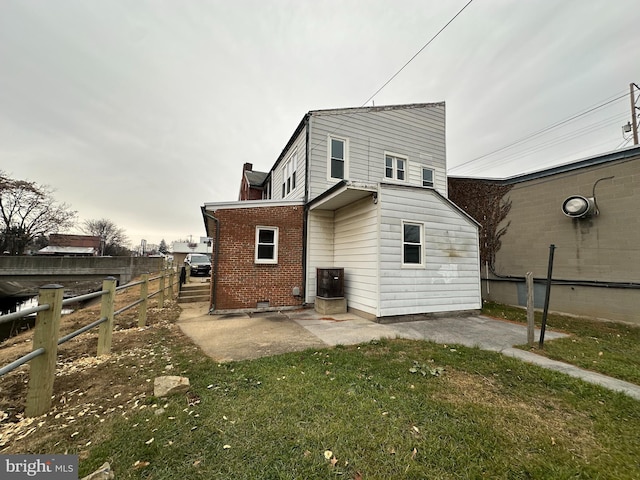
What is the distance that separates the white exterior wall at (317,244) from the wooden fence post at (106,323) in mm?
5582

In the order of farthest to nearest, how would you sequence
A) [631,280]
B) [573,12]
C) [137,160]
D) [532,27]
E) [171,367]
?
[137,160] < [631,280] < [532,27] < [573,12] < [171,367]

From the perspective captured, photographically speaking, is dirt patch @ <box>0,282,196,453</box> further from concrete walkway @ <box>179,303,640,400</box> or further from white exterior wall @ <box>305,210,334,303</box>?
white exterior wall @ <box>305,210,334,303</box>

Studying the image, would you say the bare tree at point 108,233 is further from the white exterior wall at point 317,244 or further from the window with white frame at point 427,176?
the window with white frame at point 427,176

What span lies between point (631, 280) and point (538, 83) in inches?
263

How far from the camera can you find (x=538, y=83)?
822 centimetres

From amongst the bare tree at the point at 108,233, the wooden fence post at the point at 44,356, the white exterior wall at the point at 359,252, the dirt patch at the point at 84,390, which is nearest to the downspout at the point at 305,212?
the white exterior wall at the point at 359,252

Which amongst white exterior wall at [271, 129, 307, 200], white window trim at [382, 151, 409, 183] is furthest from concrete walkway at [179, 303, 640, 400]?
white window trim at [382, 151, 409, 183]

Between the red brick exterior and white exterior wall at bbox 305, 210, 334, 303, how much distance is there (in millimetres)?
297

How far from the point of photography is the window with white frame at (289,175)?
10596 mm

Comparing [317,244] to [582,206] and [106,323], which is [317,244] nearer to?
[106,323]

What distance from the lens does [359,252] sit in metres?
7.91

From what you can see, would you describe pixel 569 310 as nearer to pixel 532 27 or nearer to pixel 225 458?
pixel 532 27

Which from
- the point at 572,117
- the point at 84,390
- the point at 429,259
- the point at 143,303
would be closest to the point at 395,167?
the point at 429,259

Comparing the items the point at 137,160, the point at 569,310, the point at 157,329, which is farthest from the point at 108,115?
the point at 569,310
